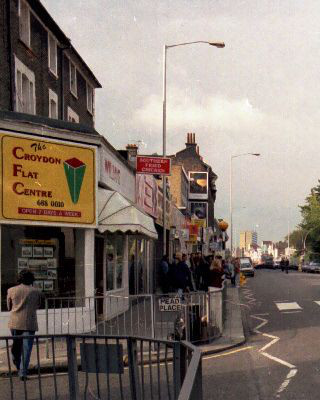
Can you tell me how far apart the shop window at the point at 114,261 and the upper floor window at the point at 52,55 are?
6.07 metres

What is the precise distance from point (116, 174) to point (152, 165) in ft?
4.02

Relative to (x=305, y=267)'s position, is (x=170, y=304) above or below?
above

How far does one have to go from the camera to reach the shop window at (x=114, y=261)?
1965 cm

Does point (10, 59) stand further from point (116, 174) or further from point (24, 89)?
point (116, 174)

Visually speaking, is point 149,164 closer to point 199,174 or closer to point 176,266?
point 176,266

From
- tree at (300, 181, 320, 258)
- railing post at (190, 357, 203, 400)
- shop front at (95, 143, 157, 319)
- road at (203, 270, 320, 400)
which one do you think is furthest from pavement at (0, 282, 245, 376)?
tree at (300, 181, 320, 258)

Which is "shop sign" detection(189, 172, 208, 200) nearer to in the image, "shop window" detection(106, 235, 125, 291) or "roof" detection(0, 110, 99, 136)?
"shop window" detection(106, 235, 125, 291)

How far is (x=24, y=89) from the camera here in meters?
20.3

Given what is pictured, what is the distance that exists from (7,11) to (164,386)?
1436cm

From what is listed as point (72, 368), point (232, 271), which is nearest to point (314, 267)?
point (232, 271)

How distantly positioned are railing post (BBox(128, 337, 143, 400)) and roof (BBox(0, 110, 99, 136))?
879 cm

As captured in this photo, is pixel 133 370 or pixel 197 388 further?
pixel 133 370

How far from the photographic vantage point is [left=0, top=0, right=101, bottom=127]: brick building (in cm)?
1831

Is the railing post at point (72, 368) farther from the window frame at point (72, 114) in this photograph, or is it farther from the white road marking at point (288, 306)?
the window frame at point (72, 114)
